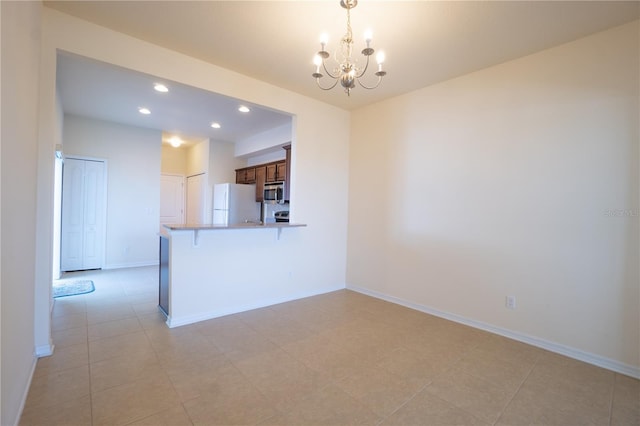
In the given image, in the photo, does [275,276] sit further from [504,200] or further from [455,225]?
[504,200]

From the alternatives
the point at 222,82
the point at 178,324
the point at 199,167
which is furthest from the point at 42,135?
the point at 199,167

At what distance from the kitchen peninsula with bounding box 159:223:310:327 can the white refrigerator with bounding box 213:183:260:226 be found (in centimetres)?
269

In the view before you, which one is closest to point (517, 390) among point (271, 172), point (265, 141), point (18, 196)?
point (18, 196)

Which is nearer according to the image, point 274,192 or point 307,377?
point 307,377

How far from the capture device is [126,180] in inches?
232

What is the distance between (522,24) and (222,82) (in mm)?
2948

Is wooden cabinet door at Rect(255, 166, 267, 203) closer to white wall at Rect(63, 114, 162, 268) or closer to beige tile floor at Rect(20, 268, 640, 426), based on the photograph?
white wall at Rect(63, 114, 162, 268)

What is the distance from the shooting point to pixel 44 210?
237 cm

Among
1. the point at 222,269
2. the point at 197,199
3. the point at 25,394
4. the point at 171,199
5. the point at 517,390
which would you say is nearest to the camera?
the point at 25,394

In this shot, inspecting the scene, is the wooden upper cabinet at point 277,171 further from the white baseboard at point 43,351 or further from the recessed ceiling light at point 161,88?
the white baseboard at point 43,351

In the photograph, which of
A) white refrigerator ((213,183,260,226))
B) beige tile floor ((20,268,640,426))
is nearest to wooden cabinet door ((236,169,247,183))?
white refrigerator ((213,183,260,226))

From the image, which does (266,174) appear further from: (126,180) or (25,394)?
(25,394)

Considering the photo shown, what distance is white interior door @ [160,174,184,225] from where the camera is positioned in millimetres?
7562

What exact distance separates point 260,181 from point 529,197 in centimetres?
492
